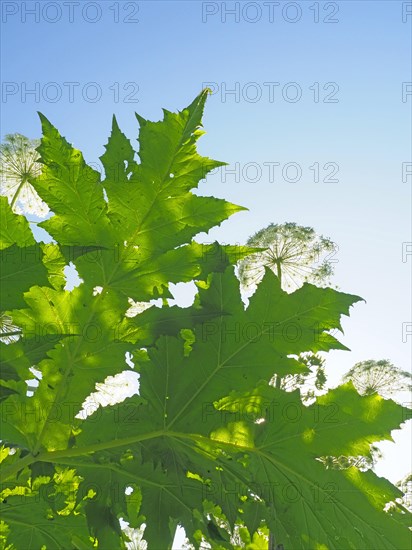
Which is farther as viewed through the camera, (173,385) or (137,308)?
(137,308)

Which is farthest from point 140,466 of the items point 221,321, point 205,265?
point 205,265

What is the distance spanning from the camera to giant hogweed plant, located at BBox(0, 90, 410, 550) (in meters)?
1.52

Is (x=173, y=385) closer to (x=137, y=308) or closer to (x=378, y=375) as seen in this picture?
(x=137, y=308)

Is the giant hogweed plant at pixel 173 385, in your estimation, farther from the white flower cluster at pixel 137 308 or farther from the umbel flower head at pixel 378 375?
the umbel flower head at pixel 378 375

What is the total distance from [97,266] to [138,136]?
0.34 metres

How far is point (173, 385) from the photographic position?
1.57 m

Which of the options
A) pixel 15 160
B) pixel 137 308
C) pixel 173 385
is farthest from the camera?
pixel 15 160

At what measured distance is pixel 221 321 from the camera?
62.0 inches

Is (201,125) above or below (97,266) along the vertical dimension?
above

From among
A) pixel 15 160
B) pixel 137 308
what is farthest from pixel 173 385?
pixel 15 160

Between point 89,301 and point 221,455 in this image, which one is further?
point 221,455

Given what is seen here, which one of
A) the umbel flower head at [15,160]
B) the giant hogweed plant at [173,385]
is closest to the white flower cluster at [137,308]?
the giant hogweed plant at [173,385]

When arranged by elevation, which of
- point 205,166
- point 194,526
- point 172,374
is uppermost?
point 205,166

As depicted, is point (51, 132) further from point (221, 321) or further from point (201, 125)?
point (221, 321)
